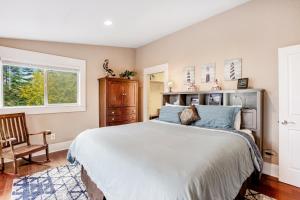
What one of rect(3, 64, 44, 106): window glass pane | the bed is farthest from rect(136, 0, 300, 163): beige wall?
rect(3, 64, 44, 106): window glass pane

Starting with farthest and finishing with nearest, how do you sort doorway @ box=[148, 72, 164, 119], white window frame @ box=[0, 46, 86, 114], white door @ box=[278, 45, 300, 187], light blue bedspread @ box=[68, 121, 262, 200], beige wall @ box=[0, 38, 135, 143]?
doorway @ box=[148, 72, 164, 119] < beige wall @ box=[0, 38, 135, 143] < white window frame @ box=[0, 46, 86, 114] < white door @ box=[278, 45, 300, 187] < light blue bedspread @ box=[68, 121, 262, 200]

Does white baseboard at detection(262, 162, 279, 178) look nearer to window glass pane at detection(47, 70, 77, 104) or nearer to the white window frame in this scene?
the white window frame

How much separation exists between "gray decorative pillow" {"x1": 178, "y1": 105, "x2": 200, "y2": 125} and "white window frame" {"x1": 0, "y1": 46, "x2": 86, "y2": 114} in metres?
2.58

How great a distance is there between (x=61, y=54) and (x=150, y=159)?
358 centimetres

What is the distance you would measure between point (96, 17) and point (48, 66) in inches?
69.2

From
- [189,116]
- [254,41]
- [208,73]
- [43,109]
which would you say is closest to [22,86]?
[43,109]

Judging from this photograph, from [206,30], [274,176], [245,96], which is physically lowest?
[274,176]

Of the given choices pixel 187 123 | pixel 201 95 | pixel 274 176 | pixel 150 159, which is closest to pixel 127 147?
pixel 150 159

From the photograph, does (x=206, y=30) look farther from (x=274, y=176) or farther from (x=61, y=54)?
(x=61, y=54)

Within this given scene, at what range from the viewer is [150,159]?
4.53ft

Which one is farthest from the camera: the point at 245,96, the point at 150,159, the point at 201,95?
the point at 201,95

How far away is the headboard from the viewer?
259 cm

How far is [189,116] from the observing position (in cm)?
289

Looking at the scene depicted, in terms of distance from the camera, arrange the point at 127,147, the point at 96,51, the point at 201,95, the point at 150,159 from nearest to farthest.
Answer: the point at 150,159
the point at 127,147
the point at 201,95
the point at 96,51
